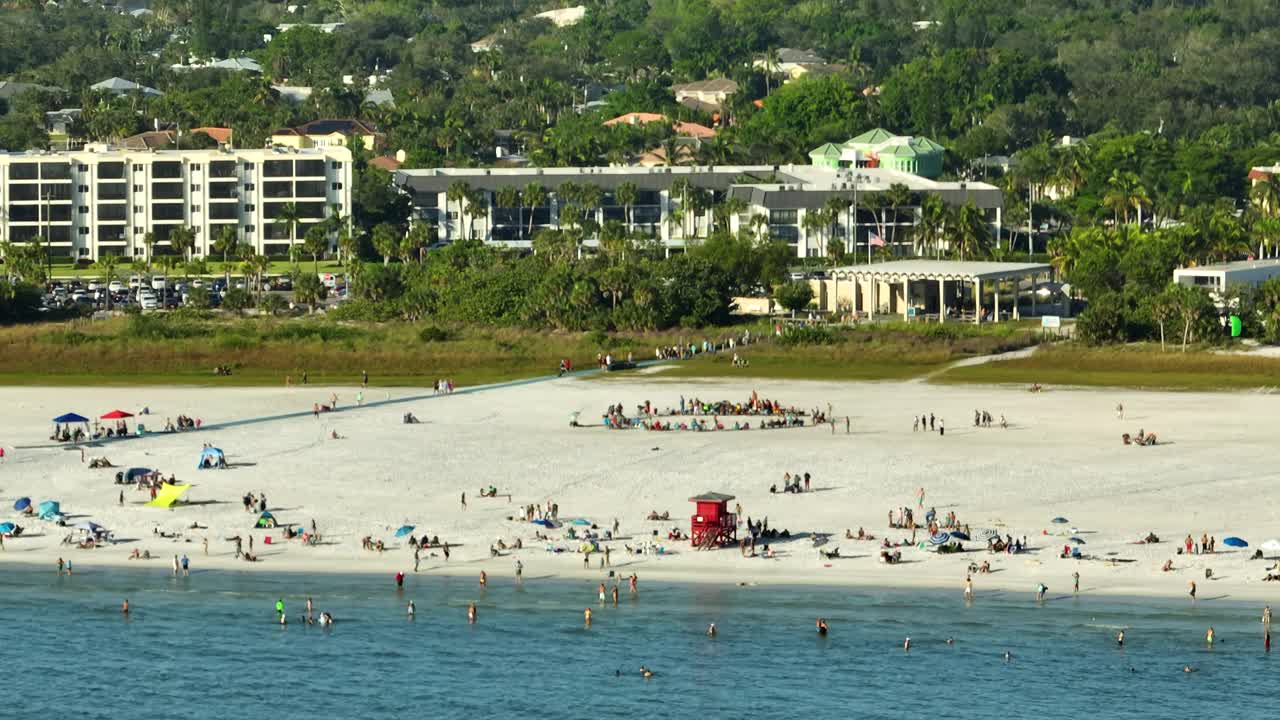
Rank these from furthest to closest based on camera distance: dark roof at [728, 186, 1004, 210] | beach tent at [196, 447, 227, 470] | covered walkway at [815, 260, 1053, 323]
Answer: dark roof at [728, 186, 1004, 210] → covered walkway at [815, 260, 1053, 323] → beach tent at [196, 447, 227, 470]

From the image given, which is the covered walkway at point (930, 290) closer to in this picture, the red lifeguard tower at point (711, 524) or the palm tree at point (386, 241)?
the palm tree at point (386, 241)

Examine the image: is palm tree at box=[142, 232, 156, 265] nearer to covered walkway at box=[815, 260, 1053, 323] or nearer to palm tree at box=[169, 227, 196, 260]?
palm tree at box=[169, 227, 196, 260]

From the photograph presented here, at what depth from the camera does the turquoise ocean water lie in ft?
220

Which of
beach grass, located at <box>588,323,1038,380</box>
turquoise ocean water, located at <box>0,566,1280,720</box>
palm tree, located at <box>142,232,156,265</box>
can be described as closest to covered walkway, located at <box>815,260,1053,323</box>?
beach grass, located at <box>588,323,1038,380</box>

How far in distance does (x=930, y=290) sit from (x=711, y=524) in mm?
78264

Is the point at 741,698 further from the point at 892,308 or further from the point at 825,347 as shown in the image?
the point at 892,308

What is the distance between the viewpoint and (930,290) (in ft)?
515

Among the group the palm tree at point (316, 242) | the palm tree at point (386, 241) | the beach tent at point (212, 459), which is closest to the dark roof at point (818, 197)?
the palm tree at point (386, 241)

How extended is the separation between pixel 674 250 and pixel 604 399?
70232 millimetres

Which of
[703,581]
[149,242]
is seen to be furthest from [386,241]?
[703,581]

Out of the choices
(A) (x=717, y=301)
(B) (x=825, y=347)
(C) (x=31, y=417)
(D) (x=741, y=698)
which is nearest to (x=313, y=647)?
(D) (x=741, y=698)

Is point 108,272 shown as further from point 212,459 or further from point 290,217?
point 212,459

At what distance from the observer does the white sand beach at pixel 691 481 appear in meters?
79.5

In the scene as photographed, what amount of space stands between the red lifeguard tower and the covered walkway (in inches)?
2741
